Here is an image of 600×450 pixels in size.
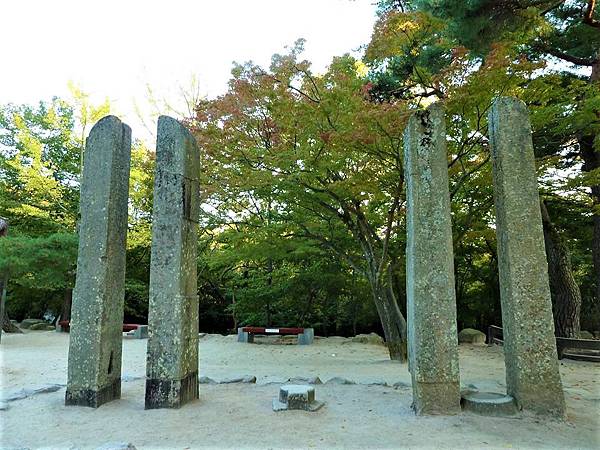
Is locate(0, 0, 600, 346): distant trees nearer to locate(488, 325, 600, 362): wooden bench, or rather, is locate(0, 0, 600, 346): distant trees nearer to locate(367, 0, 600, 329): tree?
locate(367, 0, 600, 329): tree

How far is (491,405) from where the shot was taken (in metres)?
4.41

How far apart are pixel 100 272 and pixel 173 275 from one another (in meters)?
0.91

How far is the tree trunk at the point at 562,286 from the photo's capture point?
1074cm

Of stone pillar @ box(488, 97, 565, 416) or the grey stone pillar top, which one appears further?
the grey stone pillar top

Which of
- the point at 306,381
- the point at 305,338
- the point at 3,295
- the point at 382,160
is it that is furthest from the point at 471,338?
the point at 3,295

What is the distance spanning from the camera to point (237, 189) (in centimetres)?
875

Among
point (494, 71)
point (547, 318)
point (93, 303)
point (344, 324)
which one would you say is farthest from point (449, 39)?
point (344, 324)

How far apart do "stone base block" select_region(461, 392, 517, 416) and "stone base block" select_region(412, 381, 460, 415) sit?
154 millimetres

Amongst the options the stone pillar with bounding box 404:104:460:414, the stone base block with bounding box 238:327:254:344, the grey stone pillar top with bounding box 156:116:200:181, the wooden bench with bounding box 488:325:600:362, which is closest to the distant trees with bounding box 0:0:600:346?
the wooden bench with bounding box 488:325:600:362

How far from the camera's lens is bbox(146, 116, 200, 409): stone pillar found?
488 cm

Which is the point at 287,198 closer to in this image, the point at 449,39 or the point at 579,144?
the point at 449,39

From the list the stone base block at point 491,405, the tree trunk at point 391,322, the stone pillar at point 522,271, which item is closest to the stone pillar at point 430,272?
the stone base block at point 491,405

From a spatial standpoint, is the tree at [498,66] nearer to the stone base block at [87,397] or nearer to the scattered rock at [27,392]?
the stone base block at [87,397]

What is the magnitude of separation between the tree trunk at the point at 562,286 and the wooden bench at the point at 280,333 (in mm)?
6746
